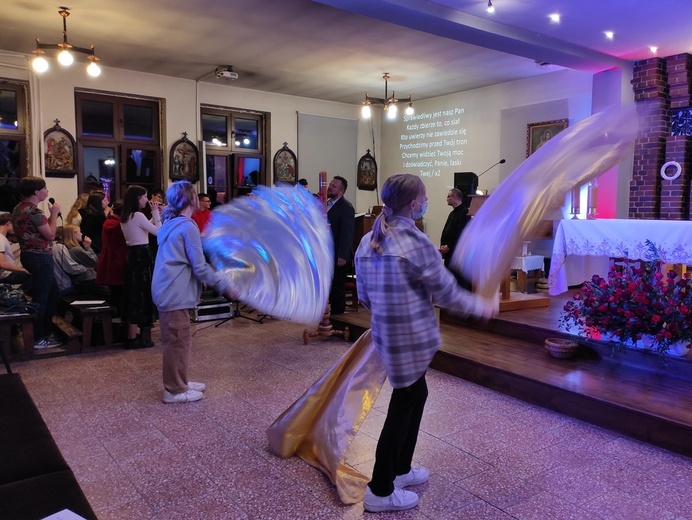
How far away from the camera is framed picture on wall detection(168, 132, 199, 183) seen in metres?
9.01

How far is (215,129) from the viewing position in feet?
32.3

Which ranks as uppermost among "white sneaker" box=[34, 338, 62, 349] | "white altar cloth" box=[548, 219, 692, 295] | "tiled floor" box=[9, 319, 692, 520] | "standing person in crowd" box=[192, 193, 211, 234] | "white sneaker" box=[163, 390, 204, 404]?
"standing person in crowd" box=[192, 193, 211, 234]

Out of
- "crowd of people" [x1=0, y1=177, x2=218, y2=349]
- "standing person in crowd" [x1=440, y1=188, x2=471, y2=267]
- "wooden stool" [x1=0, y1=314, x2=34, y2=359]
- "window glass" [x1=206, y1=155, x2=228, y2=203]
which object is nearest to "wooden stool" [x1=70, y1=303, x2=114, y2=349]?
"crowd of people" [x1=0, y1=177, x2=218, y2=349]

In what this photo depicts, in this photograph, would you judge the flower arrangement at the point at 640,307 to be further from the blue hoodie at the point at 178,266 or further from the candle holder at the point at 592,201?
the candle holder at the point at 592,201

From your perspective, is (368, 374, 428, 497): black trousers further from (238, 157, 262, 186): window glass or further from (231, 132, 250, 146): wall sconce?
(231, 132, 250, 146): wall sconce

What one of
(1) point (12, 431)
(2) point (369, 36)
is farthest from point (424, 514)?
(2) point (369, 36)

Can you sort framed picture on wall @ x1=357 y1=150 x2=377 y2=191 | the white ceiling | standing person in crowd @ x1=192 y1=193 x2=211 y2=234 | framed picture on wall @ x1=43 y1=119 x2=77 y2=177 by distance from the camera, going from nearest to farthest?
the white ceiling
standing person in crowd @ x1=192 y1=193 x2=211 y2=234
framed picture on wall @ x1=43 y1=119 x2=77 y2=177
framed picture on wall @ x1=357 y1=150 x2=377 y2=191

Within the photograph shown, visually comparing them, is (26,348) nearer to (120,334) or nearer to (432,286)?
(120,334)

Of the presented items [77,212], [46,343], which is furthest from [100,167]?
[46,343]

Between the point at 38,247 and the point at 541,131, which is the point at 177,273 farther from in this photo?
the point at 541,131

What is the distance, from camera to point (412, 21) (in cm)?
535

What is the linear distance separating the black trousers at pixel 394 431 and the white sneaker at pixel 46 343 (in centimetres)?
396

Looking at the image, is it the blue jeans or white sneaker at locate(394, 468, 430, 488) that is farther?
the blue jeans

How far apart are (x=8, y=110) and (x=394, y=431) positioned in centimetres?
799
